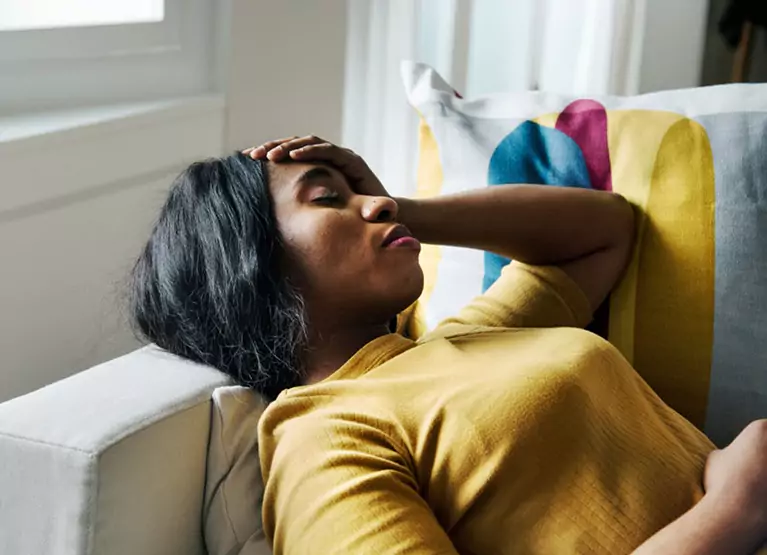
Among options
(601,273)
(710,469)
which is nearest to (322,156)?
(601,273)

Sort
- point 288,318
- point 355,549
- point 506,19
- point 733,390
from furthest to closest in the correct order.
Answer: point 506,19 → point 733,390 → point 288,318 → point 355,549

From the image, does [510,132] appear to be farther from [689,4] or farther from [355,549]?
[689,4]

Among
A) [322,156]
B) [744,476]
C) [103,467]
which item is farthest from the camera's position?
[322,156]

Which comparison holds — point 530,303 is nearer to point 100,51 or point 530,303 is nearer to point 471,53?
point 100,51

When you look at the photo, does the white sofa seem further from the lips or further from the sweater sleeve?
the sweater sleeve

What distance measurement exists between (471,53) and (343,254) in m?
1.12

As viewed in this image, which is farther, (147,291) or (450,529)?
(147,291)

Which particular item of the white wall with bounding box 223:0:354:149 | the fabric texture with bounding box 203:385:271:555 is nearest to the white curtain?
the white wall with bounding box 223:0:354:149

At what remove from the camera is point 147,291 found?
4.11 feet

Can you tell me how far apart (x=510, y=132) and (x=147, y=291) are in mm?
554

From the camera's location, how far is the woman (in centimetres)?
102

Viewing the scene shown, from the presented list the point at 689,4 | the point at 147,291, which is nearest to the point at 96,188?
the point at 147,291

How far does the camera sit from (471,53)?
220 centimetres

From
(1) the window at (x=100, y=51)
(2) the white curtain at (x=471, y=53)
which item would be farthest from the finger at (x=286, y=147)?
(2) the white curtain at (x=471, y=53)
